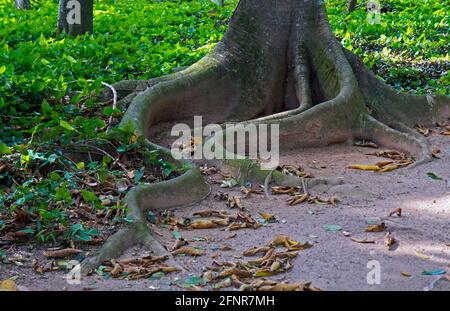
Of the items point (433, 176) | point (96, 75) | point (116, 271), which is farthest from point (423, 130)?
point (116, 271)

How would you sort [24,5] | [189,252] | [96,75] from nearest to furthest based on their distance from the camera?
1. [189,252]
2. [96,75]
3. [24,5]

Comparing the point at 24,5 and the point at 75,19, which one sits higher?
the point at 24,5

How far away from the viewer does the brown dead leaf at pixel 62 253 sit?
181 inches

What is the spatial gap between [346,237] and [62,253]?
6.73ft

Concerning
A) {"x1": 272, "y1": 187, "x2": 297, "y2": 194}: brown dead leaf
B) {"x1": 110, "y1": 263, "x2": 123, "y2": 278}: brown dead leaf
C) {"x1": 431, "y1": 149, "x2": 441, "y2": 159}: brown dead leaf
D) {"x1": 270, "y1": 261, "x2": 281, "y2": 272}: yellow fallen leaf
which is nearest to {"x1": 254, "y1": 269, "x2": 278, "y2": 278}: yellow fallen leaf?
{"x1": 270, "y1": 261, "x2": 281, "y2": 272}: yellow fallen leaf

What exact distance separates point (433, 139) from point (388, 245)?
147 inches

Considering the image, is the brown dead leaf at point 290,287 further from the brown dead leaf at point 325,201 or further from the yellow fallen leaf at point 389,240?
the brown dead leaf at point 325,201

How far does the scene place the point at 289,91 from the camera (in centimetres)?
865

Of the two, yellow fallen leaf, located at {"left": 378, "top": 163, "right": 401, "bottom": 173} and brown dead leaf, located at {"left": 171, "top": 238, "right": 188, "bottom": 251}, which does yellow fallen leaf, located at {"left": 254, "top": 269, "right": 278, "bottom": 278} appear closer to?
brown dead leaf, located at {"left": 171, "top": 238, "right": 188, "bottom": 251}

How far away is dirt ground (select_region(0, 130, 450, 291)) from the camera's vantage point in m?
4.32

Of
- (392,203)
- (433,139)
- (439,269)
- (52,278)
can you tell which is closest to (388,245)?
(439,269)

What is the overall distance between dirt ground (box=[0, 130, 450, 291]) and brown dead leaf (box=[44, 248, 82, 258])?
0.20 feet

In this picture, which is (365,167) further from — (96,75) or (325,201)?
(96,75)

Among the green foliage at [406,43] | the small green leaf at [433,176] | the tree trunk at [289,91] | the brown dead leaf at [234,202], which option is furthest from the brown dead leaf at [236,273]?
the green foliage at [406,43]
